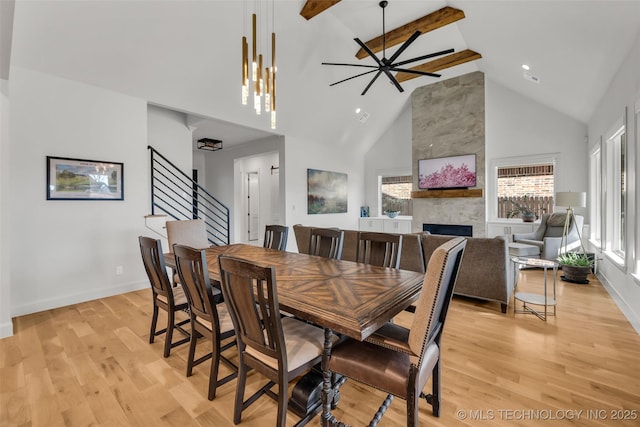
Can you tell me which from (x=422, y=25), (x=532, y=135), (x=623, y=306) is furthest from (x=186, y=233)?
(x=532, y=135)

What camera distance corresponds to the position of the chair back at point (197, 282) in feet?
5.71

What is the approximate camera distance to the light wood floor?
1.69 meters

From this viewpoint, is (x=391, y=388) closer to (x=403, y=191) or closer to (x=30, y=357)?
(x=30, y=357)

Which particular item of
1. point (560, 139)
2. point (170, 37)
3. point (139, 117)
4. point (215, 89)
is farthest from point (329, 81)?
point (560, 139)

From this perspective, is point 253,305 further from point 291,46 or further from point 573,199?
point 573,199

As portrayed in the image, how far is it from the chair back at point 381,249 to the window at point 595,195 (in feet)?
14.4

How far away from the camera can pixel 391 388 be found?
1.33 m

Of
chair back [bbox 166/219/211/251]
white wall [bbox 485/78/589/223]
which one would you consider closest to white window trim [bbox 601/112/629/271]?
white wall [bbox 485/78/589/223]

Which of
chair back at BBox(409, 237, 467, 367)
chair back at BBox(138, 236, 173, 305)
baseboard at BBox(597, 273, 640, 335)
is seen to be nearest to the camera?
chair back at BBox(409, 237, 467, 367)

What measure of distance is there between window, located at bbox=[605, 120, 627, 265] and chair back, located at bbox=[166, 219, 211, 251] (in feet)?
16.8

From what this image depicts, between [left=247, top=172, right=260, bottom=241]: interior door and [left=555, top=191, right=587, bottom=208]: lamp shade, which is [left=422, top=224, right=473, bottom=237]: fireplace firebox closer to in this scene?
[left=555, top=191, right=587, bottom=208]: lamp shade

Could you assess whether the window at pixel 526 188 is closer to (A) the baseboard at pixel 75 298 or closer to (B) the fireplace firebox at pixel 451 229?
(B) the fireplace firebox at pixel 451 229

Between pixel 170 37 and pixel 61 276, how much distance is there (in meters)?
3.12

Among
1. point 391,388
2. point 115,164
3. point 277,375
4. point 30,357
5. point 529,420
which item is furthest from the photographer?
point 115,164
